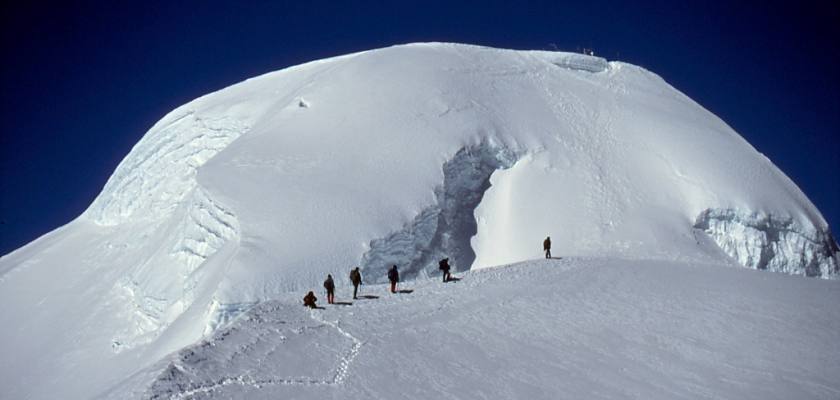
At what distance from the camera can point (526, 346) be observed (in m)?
16.1

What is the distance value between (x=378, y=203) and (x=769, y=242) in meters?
17.2

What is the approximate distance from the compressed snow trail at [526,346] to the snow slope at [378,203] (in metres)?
5.85

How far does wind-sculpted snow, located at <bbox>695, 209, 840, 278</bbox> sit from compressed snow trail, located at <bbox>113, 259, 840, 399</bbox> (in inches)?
296

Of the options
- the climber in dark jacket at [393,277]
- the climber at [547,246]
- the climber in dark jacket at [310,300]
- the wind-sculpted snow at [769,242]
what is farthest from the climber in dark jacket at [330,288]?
the wind-sculpted snow at [769,242]

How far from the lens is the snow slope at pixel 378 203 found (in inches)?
1045

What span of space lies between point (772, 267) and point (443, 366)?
21.5 meters

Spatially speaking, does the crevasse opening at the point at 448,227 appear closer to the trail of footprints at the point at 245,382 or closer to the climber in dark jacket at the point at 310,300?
the climber in dark jacket at the point at 310,300

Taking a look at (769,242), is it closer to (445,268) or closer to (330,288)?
(445,268)

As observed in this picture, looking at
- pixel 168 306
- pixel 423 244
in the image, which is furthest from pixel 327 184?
pixel 168 306

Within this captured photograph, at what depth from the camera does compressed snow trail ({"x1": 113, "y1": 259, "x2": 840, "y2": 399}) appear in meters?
13.7

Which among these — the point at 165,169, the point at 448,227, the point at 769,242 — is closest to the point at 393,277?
the point at 448,227

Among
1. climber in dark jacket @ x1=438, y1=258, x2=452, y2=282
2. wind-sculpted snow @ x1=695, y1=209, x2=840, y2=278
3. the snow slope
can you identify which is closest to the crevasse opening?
the snow slope

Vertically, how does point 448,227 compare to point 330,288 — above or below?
above

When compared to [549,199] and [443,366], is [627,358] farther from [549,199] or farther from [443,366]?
[549,199]
